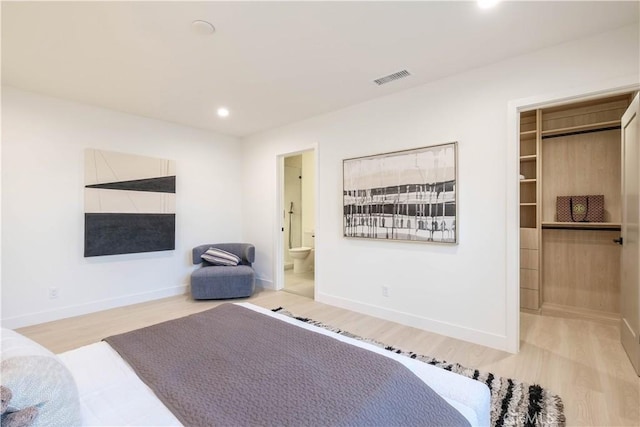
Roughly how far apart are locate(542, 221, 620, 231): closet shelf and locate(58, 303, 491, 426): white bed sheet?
2982mm

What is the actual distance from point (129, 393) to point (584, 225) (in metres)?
4.18

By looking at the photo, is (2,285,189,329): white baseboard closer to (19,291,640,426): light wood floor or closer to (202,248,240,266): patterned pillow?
(19,291,640,426): light wood floor

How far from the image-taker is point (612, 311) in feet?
10.4

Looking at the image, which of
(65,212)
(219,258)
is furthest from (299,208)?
(65,212)

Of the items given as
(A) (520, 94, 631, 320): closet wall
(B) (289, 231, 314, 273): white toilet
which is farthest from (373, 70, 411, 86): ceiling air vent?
(B) (289, 231, 314, 273): white toilet

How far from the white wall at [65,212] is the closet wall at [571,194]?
14.8 feet

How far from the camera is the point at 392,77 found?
281 centimetres

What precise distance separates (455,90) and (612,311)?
2910 mm

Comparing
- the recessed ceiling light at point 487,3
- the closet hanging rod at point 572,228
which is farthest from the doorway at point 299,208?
the recessed ceiling light at point 487,3

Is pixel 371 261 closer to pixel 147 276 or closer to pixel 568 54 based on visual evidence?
pixel 568 54

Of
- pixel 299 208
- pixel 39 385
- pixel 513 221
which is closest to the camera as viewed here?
pixel 39 385

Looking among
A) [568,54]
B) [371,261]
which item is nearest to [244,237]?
[371,261]

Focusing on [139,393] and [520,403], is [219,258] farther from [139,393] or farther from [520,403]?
[520,403]

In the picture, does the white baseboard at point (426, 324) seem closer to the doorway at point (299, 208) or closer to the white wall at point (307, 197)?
the doorway at point (299, 208)
